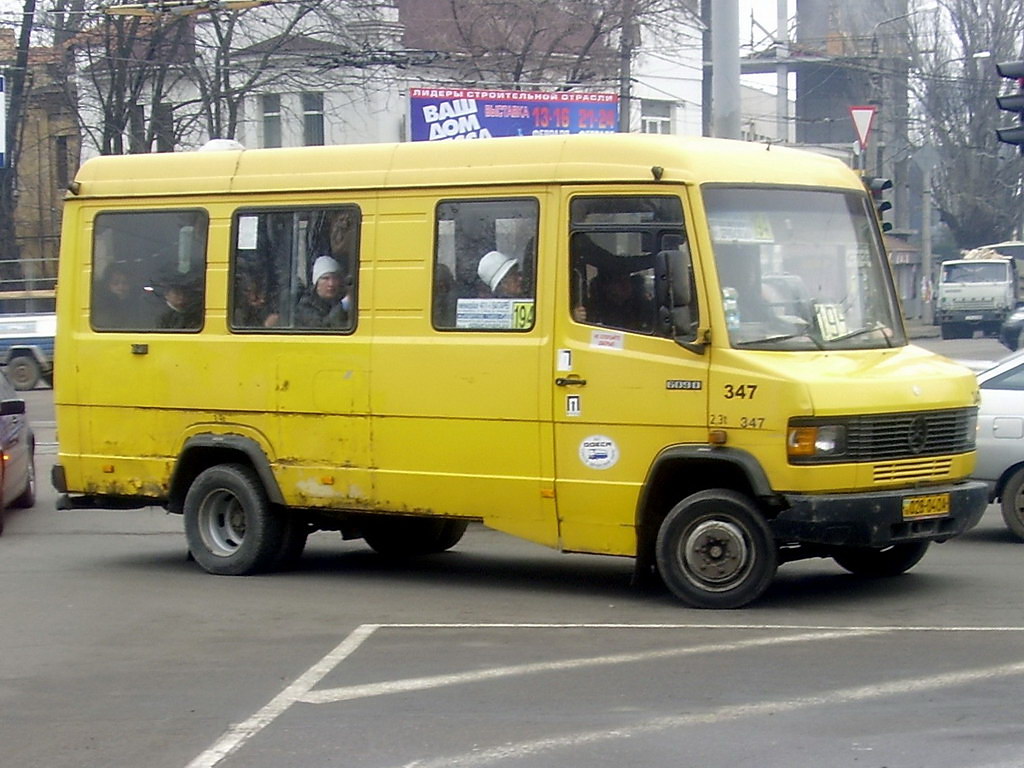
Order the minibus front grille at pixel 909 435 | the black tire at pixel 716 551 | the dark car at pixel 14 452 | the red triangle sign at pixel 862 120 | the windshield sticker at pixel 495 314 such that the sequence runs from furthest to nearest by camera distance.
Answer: the red triangle sign at pixel 862 120
the dark car at pixel 14 452
the windshield sticker at pixel 495 314
the black tire at pixel 716 551
the minibus front grille at pixel 909 435

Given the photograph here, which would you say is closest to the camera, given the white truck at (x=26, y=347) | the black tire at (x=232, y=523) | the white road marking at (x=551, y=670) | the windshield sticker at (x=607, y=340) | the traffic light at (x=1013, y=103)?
the white road marking at (x=551, y=670)

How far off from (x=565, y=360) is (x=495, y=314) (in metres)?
0.59

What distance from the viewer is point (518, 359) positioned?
32.1 feet

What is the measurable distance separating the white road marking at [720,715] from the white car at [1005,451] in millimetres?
4650

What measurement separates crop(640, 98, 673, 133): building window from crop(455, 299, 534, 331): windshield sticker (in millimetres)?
39459

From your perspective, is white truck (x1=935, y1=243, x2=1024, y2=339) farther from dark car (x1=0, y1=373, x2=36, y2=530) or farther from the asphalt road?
the asphalt road

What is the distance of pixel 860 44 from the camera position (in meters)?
62.7

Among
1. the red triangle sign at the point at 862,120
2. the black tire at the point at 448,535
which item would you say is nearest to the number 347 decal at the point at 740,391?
the black tire at the point at 448,535

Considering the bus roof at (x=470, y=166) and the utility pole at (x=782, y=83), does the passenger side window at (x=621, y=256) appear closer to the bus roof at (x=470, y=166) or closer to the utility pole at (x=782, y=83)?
the bus roof at (x=470, y=166)

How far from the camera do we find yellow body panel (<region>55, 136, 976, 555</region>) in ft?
30.3

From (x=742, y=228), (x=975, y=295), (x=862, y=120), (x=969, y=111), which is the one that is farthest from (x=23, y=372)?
(x=969, y=111)

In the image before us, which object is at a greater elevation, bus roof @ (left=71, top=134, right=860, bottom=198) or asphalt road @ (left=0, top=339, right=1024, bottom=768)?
bus roof @ (left=71, top=134, right=860, bottom=198)

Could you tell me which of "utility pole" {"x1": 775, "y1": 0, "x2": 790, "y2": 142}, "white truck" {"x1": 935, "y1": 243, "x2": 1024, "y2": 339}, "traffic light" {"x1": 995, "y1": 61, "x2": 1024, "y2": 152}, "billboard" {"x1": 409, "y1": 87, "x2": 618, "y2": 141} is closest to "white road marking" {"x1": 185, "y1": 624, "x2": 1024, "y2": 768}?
"traffic light" {"x1": 995, "y1": 61, "x2": 1024, "y2": 152}

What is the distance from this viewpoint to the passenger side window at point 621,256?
9.38 m
